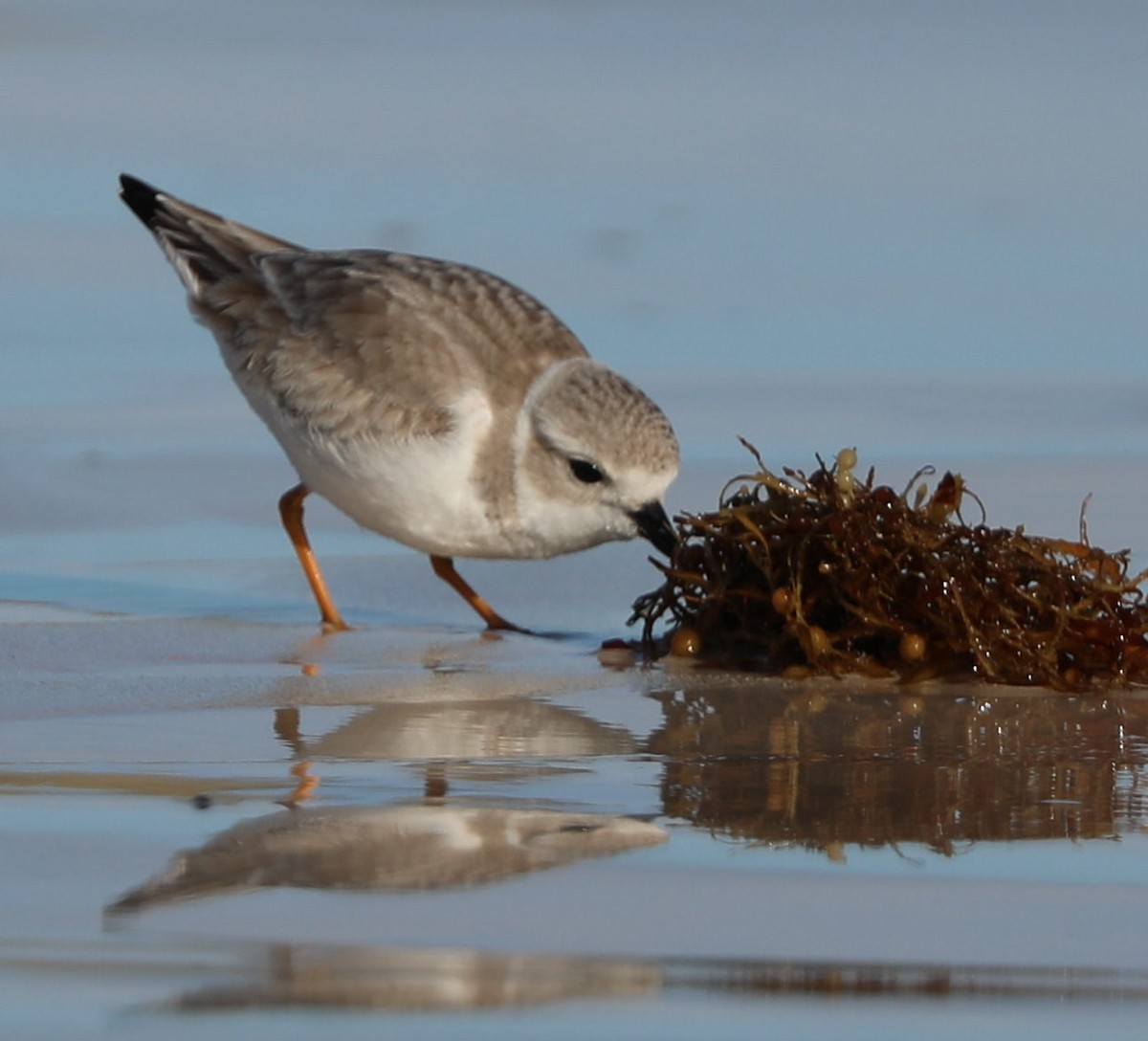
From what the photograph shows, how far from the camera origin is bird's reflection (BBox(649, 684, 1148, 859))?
3869mm

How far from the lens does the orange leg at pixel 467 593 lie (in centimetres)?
660

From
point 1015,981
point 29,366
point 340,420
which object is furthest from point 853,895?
point 29,366

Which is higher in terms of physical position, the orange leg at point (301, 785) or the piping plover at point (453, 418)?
the piping plover at point (453, 418)

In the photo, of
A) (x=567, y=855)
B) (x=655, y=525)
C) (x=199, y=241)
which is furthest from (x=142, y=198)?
(x=567, y=855)

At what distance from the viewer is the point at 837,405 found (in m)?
8.84

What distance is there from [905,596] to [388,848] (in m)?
2.23

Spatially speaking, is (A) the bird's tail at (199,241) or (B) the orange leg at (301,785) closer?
(B) the orange leg at (301,785)

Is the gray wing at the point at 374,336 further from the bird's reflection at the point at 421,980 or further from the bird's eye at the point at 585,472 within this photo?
the bird's reflection at the point at 421,980

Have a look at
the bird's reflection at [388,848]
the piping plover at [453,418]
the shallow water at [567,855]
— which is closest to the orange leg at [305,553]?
the piping plover at [453,418]

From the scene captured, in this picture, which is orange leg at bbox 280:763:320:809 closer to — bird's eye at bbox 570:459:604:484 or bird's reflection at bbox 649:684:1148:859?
bird's reflection at bbox 649:684:1148:859

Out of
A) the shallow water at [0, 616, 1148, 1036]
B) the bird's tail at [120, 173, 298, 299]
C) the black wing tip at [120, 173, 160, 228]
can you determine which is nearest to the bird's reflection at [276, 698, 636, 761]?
the shallow water at [0, 616, 1148, 1036]

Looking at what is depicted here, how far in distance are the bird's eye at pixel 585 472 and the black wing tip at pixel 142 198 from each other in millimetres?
2160

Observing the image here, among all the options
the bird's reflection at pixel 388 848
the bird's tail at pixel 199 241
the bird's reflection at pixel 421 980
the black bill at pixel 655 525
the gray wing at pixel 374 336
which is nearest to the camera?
the bird's reflection at pixel 421 980

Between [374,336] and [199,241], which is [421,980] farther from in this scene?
[199,241]
